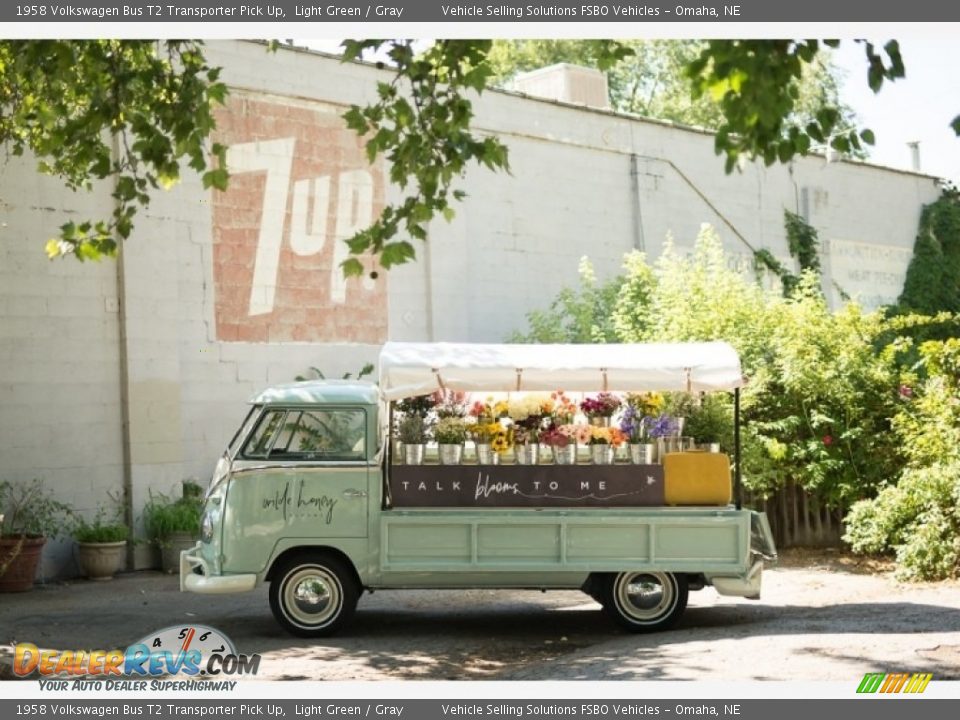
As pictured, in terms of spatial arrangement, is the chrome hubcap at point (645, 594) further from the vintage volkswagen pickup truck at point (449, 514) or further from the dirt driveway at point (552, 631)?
the dirt driveway at point (552, 631)

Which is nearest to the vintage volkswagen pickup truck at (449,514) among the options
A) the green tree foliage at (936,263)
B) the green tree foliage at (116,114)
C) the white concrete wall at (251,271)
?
the green tree foliage at (116,114)

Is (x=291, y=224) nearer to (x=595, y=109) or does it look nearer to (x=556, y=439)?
(x=595, y=109)

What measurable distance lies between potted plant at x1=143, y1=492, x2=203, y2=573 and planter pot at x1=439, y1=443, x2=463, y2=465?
18.0 ft

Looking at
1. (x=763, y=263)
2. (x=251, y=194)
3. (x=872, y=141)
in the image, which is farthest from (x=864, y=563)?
(x=763, y=263)

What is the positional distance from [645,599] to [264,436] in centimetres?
341

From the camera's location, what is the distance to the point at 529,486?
34.3ft

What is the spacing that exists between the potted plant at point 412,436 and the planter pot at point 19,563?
17.1 feet

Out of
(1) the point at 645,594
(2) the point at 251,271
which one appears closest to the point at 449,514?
(1) the point at 645,594

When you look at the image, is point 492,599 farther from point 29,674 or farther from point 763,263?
point 763,263

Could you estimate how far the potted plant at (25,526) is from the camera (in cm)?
1354

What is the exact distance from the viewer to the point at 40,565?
14352 mm

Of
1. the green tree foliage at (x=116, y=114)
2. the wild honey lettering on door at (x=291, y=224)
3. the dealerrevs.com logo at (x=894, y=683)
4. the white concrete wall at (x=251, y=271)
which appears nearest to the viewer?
the dealerrevs.com logo at (x=894, y=683)

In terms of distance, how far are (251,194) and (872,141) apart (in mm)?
10447

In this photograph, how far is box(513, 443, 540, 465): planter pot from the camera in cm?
1055
